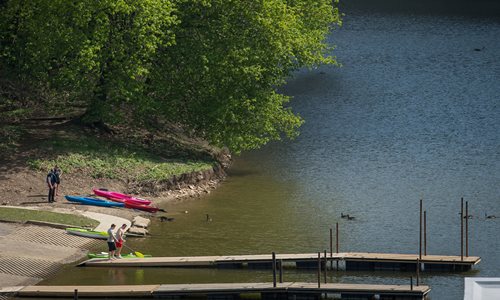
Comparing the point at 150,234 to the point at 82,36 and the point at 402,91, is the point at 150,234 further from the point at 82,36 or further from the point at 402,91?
the point at 402,91

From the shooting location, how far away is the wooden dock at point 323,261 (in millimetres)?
58312

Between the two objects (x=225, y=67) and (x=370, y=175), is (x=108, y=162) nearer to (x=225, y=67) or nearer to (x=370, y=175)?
(x=225, y=67)

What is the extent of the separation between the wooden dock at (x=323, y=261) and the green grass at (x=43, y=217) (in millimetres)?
4898

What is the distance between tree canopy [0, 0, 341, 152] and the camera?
74.6m

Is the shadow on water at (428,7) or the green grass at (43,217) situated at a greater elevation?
the shadow on water at (428,7)

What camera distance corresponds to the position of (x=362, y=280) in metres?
57.1

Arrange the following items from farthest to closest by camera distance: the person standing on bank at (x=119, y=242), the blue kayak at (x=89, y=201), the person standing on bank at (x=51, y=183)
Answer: the blue kayak at (x=89, y=201)
the person standing on bank at (x=51, y=183)
the person standing on bank at (x=119, y=242)

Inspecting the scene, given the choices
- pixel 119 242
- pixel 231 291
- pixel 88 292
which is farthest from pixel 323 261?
pixel 88 292

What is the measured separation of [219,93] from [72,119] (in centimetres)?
996

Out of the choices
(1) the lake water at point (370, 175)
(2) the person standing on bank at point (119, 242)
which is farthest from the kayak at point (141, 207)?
(2) the person standing on bank at point (119, 242)

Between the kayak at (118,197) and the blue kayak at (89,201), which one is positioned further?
the kayak at (118,197)

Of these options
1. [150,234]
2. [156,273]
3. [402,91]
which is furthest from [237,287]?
[402,91]

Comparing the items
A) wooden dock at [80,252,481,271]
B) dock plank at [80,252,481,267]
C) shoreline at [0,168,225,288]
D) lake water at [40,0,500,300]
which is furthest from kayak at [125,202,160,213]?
wooden dock at [80,252,481,271]

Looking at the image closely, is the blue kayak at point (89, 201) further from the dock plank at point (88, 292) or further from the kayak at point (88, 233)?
the dock plank at point (88, 292)
